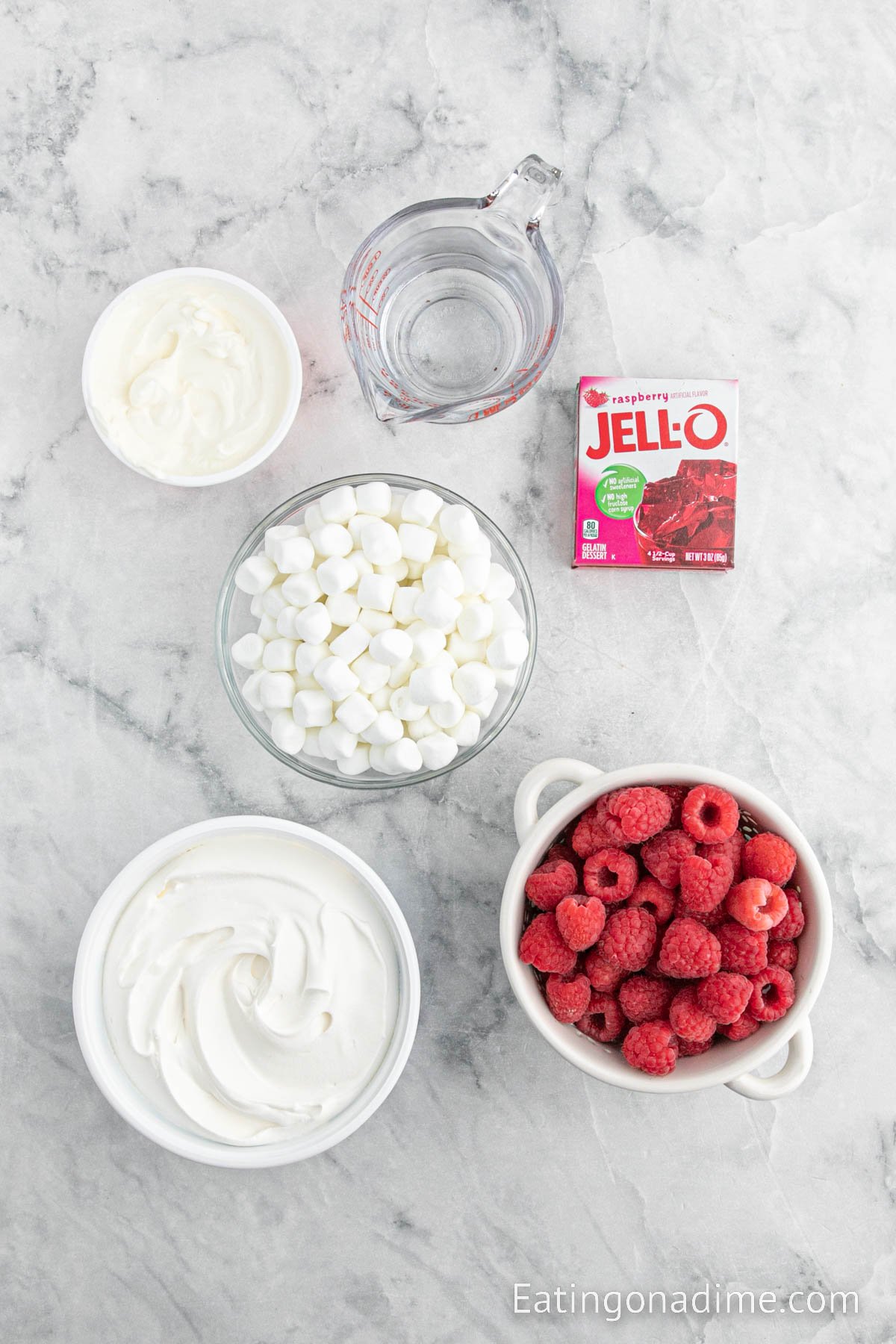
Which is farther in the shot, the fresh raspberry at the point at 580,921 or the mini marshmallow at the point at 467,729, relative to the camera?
the mini marshmallow at the point at 467,729

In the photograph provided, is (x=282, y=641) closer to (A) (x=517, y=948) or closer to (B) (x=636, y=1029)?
(A) (x=517, y=948)

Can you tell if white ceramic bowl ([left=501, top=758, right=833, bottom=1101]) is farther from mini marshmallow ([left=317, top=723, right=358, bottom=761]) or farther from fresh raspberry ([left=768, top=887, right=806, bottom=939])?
mini marshmallow ([left=317, top=723, right=358, bottom=761])

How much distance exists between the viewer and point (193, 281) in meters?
1.17

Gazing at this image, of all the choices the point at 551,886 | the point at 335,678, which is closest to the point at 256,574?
the point at 335,678

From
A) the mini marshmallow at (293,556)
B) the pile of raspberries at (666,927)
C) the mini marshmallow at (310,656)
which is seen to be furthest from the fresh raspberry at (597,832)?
the mini marshmallow at (293,556)

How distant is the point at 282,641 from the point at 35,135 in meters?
0.79

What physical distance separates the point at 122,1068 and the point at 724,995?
68cm

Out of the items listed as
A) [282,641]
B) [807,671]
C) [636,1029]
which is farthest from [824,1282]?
[282,641]

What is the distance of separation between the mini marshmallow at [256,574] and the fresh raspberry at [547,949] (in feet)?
1.60

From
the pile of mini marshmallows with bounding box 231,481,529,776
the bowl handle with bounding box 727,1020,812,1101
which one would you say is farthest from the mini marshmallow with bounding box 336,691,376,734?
the bowl handle with bounding box 727,1020,812,1101

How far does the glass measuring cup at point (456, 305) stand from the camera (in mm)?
1117

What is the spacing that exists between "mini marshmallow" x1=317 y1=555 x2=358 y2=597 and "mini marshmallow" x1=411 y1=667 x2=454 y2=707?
125mm

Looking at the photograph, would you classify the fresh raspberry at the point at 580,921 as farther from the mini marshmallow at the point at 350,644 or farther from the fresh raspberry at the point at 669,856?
the mini marshmallow at the point at 350,644

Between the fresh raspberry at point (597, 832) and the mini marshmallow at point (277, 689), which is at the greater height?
the mini marshmallow at point (277, 689)
